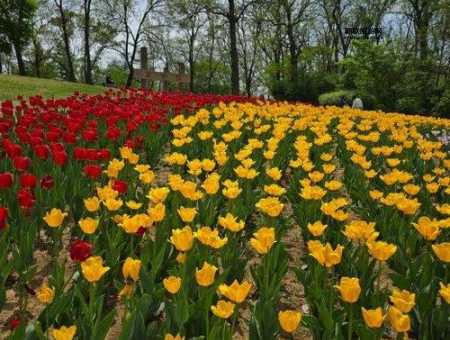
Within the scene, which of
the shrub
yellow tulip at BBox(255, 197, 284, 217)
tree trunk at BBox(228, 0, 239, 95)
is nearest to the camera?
yellow tulip at BBox(255, 197, 284, 217)

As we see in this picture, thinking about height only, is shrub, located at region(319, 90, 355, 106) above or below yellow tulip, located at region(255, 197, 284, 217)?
above

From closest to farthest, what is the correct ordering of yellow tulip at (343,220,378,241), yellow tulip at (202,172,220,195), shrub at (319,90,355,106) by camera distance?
1. yellow tulip at (343,220,378,241)
2. yellow tulip at (202,172,220,195)
3. shrub at (319,90,355,106)

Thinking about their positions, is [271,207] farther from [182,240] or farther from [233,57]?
[233,57]

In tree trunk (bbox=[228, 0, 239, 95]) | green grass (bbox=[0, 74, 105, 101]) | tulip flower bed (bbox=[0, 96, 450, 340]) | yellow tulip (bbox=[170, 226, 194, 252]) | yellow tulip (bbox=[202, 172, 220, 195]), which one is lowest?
tulip flower bed (bbox=[0, 96, 450, 340])

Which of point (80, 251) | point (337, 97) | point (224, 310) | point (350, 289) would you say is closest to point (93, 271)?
point (80, 251)

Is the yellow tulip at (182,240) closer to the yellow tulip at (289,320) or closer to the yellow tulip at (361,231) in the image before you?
the yellow tulip at (289,320)

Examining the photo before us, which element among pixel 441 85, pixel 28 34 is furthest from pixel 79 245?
pixel 28 34

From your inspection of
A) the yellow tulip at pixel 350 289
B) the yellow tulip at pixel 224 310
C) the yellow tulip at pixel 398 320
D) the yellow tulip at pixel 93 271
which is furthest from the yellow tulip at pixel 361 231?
the yellow tulip at pixel 93 271

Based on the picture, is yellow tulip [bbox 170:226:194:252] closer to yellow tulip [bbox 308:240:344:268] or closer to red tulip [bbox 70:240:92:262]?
red tulip [bbox 70:240:92:262]

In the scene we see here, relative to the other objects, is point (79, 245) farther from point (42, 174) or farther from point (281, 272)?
point (42, 174)

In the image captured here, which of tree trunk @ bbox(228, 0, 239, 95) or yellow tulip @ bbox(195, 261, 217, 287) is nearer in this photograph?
yellow tulip @ bbox(195, 261, 217, 287)

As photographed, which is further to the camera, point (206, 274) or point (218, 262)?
point (218, 262)

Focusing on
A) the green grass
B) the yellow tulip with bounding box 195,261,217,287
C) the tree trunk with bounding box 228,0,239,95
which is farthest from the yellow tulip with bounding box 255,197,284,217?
the tree trunk with bounding box 228,0,239,95

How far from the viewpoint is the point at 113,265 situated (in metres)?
3.14
